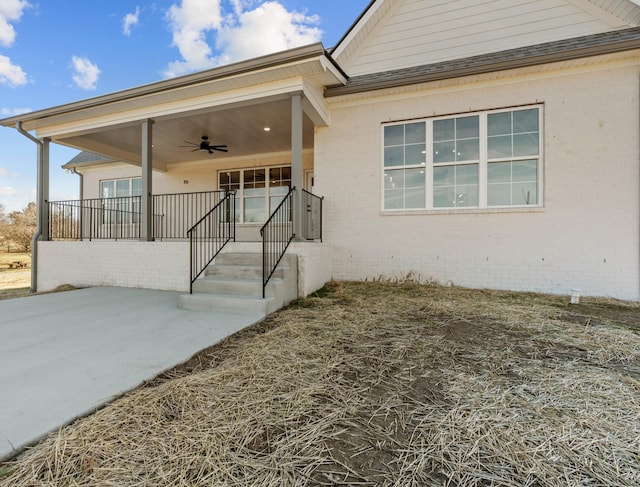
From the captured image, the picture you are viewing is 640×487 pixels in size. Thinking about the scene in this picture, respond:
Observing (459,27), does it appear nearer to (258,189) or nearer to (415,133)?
(415,133)

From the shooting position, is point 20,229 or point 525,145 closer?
point 525,145

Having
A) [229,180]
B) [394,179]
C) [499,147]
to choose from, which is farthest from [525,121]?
[229,180]

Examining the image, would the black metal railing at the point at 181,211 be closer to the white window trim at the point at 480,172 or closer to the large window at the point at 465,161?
the large window at the point at 465,161

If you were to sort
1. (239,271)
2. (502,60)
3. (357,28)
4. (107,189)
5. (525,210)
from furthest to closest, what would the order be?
(107,189)
(357,28)
(525,210)
(502,60)
(239,271)

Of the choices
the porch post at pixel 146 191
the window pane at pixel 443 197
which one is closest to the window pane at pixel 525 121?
the window pane at pixel 443 197

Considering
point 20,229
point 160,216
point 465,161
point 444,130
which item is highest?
point 444,130

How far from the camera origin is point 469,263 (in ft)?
18.4

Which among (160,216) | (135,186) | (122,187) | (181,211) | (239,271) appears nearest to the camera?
(239,271)

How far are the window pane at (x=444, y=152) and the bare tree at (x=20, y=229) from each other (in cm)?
1983

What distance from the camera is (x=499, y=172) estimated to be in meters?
5.51

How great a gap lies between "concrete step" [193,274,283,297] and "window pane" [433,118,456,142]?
419cm

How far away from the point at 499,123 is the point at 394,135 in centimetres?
189

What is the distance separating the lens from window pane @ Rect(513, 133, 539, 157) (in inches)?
209

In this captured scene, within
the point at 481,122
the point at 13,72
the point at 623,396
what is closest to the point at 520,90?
the point at 481,122
